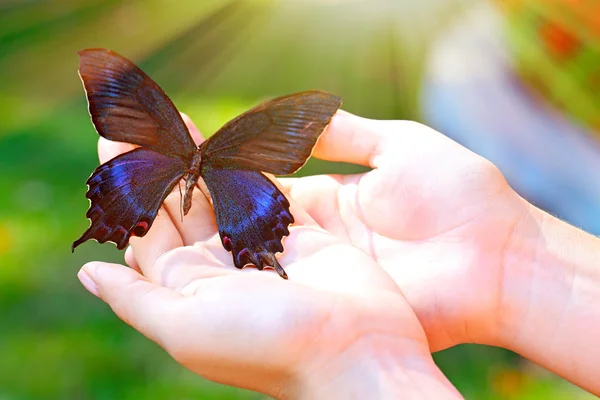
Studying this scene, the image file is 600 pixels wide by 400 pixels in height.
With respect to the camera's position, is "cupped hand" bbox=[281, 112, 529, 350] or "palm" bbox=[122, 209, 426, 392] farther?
"cupped hand" bbox=[281, 112, 529, 350]

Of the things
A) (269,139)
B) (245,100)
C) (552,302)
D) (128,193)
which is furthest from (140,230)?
(245,100)

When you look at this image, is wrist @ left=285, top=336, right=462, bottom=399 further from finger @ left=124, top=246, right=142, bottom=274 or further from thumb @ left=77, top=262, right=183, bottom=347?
finger @ left=124, top=246, right=142, bottom=274

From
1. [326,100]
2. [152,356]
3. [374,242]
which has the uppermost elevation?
[326,100]

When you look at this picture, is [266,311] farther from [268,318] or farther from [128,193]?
[128,193]

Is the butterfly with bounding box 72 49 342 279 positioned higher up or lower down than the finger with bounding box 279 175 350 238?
higher up

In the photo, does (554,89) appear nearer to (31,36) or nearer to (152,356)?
(152,356)

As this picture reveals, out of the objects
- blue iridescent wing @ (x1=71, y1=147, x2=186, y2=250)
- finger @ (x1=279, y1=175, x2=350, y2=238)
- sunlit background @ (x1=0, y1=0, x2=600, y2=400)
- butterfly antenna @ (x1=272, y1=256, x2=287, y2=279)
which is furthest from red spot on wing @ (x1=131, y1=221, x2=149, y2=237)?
sunlit background @ (x1=0, y1=0, x2=600, y2=400)

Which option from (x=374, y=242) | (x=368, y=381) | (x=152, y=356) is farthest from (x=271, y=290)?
(x=152, y=356)

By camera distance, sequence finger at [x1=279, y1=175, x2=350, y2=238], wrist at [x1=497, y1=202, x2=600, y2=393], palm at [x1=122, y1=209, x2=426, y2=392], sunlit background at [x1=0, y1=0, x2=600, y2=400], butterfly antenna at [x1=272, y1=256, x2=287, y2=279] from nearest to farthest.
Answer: palm at [x1=122, y1=209, x2=426, y2=392] → butterfly antenna at [x1=272, y1=256, x2=287, y2=279] → wrist at [x1=497, y1=202, x2=600, y2=393] → finger at [x1=279, y1=175, x2=350, y2=238] → sunlit background at [x1=0, y1=0, x2=600, y2=400]
